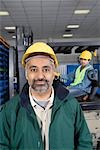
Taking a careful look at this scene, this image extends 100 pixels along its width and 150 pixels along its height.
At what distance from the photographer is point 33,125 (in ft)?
4.44

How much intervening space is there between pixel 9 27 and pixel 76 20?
2.35 m

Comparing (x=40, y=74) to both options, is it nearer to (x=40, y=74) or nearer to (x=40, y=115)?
(x=40, y=74)

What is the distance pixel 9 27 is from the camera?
10266 mm

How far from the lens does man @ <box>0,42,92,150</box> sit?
135 centimetres

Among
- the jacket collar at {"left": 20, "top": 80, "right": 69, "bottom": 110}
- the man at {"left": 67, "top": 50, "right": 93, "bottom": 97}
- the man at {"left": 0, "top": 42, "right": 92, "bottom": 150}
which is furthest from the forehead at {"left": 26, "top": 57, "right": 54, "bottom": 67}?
the man at {"left": 67, "top": 50, "right": 93, "bottom": 97}

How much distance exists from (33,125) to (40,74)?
234 millimetres

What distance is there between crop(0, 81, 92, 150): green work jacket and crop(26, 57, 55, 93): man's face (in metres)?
0.08

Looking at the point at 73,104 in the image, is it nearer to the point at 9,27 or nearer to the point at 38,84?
the point at 38,84

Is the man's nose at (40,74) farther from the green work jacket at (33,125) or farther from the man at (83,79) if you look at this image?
the man at (83,79)

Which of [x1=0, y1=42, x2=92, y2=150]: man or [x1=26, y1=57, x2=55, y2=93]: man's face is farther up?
[x1=26, y1=57, x2=55, y2=93]: man's face

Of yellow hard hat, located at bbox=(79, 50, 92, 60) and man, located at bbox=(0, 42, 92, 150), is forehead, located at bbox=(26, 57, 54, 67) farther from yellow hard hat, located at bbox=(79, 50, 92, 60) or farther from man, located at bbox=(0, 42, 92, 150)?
yellow hard hat, located at bbox=(79, 50, 92, 60)

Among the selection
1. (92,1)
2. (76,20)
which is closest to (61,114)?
(92,1)

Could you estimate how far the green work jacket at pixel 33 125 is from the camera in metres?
1.35

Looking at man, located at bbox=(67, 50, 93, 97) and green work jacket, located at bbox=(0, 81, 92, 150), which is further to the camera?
man, located at bbox=(67, 50, 93, 97)
